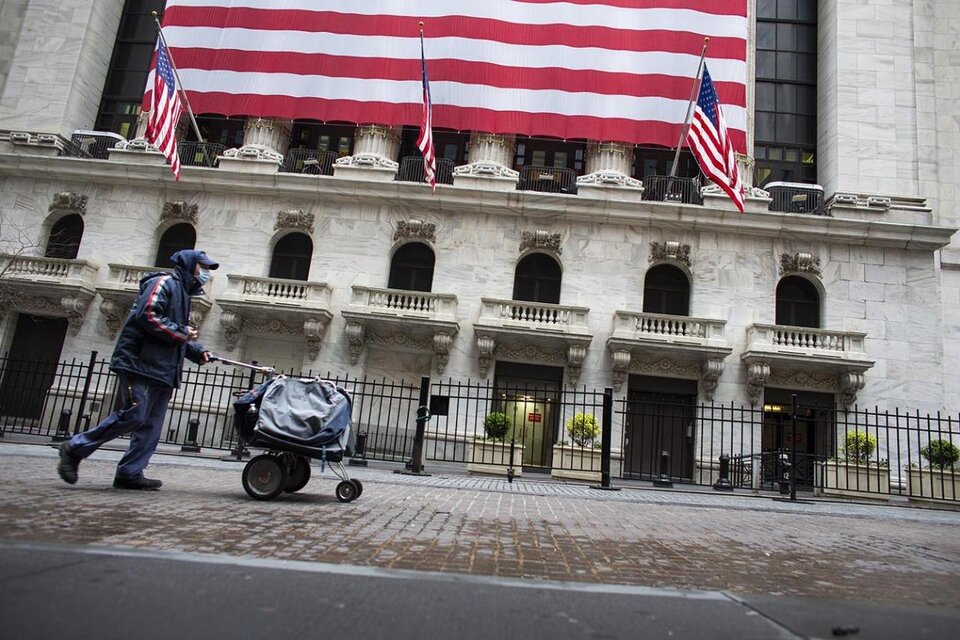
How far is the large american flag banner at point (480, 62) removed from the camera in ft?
67.3

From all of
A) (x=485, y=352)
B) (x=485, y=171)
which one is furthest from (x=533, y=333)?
(x=485, y=171)

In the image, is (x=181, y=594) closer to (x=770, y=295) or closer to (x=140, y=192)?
(x=770, y=295)

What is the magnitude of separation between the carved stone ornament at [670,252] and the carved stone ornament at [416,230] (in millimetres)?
7844

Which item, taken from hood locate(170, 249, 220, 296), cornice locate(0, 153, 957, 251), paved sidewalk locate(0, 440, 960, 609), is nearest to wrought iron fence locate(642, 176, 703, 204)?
cornice locate(0, 153, 957, 251)

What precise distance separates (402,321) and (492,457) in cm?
661

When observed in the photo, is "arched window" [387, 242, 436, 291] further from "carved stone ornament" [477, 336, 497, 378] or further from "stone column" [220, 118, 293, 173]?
"stone column" [220, 118, 293, 173]

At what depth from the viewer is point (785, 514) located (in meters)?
9.19

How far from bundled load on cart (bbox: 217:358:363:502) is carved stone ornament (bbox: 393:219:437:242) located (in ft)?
52.2

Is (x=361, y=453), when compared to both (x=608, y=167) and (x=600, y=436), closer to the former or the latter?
(x=600, y=436)

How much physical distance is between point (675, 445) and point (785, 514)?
11.3m

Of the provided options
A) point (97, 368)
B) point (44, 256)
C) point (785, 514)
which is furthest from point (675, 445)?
point (44, 256)

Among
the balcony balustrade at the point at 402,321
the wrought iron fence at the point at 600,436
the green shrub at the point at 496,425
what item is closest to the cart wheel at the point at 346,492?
the wrought iron fence at the point at 600,436

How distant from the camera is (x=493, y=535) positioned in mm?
4852

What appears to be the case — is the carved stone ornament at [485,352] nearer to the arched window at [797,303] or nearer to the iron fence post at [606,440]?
the iron fence post at [606,440]
